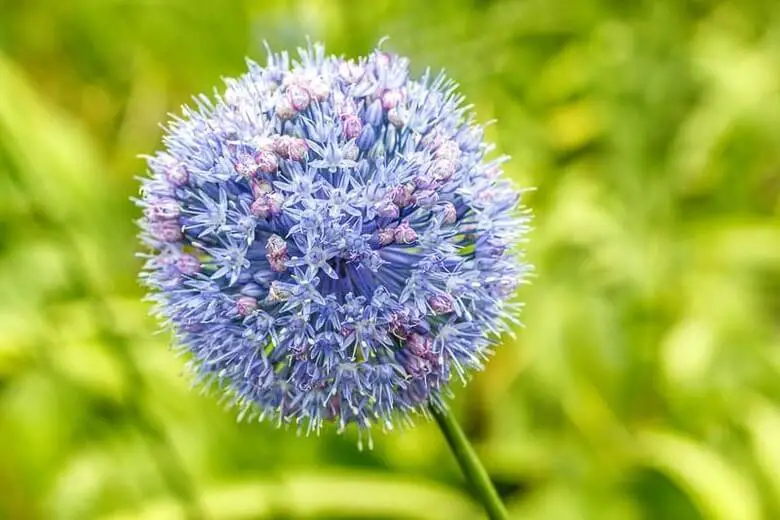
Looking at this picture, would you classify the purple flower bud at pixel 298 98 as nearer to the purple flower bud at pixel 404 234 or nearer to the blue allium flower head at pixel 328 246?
the blue allium flower head at pixel 328 246

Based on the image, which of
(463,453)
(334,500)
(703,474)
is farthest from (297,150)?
(703,474)

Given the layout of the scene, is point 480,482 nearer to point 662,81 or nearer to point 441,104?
point 441,104

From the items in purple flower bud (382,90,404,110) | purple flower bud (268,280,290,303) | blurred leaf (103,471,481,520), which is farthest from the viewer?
blurred leaf (103,471,481,520)

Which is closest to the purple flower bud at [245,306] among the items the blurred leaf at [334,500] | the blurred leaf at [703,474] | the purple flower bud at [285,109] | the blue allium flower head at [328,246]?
the blue allium flower head at [328,246]

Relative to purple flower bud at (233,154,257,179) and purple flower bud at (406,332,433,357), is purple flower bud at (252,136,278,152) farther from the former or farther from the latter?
purple flower bud at (406,332,433,357)

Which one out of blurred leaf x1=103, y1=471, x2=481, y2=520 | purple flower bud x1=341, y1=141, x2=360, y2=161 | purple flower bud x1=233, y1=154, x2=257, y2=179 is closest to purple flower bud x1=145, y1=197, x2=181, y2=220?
purple flower bud x1=233, y1=154, x2=257, y2=179
